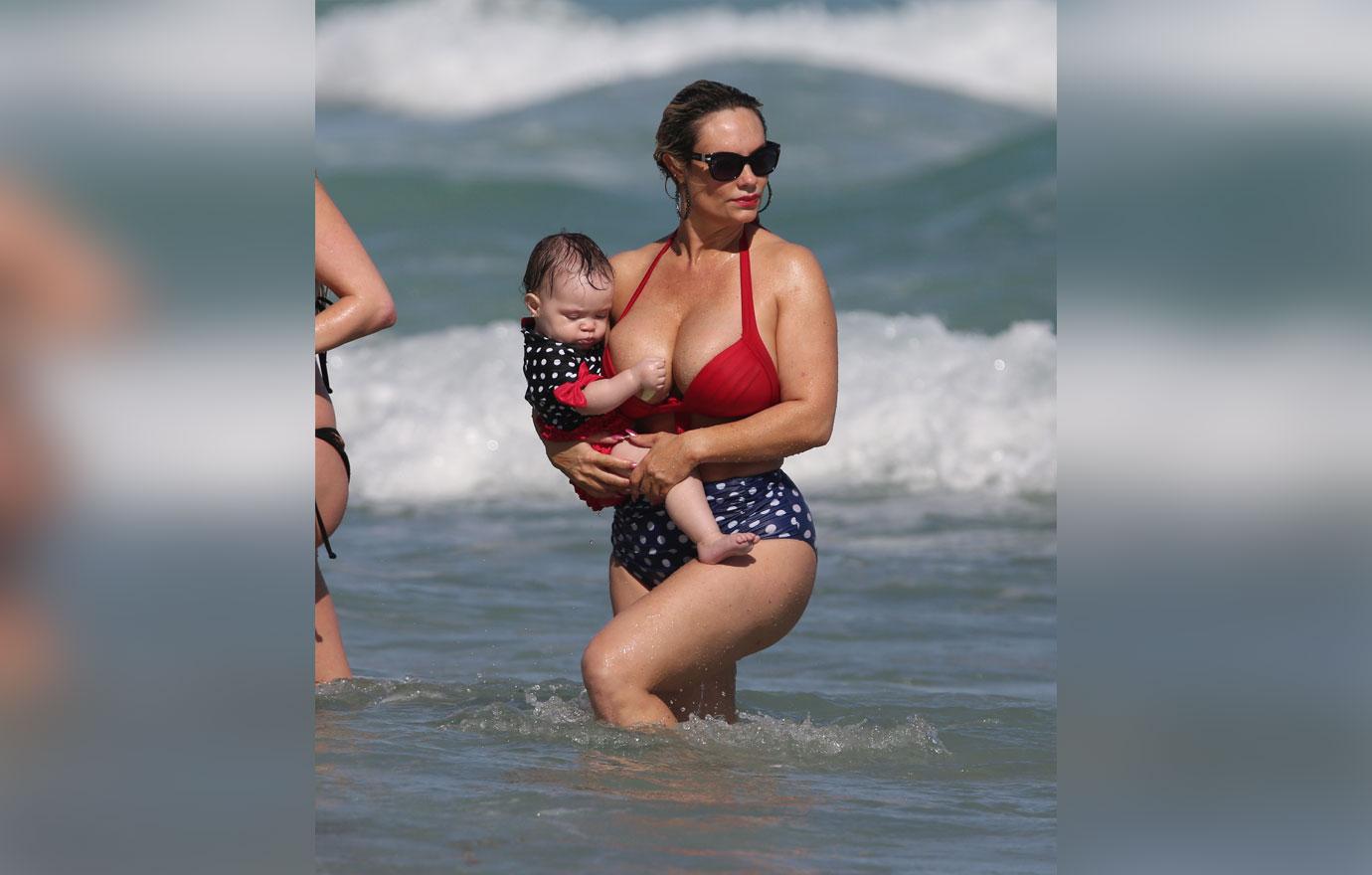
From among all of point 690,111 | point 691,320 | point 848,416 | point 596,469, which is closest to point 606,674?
point 596,469

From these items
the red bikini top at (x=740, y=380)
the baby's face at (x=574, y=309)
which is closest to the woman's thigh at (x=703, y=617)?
the red bikini top at (x=740, y=380)

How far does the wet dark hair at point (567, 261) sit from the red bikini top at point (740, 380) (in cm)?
25

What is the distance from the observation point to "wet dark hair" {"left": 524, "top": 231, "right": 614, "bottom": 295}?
3891 mm

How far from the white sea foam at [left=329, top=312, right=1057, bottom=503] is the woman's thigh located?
645 cm

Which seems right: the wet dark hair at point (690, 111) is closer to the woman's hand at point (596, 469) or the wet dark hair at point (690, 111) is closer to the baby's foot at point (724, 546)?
the woman's hand at point (596, 469)

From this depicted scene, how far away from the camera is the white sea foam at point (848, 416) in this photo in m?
10.7

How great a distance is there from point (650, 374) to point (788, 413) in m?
0.33

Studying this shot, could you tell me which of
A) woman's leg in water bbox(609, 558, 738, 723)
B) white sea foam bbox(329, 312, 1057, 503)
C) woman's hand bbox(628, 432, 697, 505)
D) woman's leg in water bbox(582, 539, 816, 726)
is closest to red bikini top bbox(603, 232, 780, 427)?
woman's hand bbox(628, 432, 697, 505)

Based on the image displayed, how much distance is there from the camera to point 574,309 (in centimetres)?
393

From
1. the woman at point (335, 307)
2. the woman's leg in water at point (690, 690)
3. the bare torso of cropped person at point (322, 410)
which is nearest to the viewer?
the woman at point (335, 307)

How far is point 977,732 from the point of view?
15.5ft
